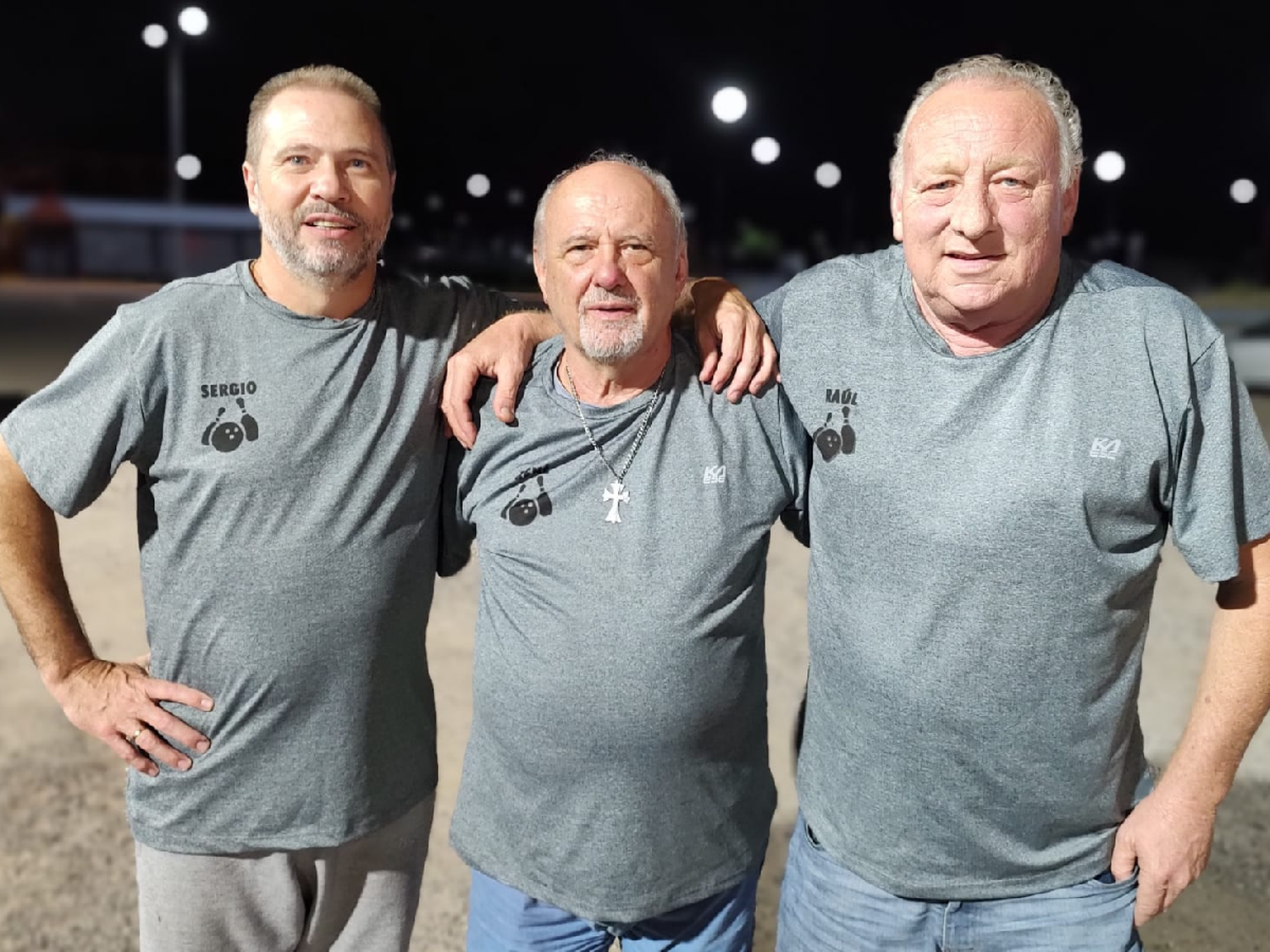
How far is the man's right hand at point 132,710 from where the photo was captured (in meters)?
2.33

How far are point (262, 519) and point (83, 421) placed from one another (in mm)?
425

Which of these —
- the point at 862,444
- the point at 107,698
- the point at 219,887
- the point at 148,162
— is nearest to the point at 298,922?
the point at 219,887

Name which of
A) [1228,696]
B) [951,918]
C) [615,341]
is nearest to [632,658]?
[615,341]

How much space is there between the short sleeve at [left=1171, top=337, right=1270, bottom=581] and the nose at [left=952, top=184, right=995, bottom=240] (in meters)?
0.41

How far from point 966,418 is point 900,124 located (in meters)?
0.60

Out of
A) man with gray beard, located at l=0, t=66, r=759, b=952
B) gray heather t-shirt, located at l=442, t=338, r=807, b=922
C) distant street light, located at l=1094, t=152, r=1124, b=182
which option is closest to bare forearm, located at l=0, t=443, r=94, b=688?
man with gray beard, located at l=0, t=66, r=759, b=952

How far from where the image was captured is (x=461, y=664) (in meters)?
5.48

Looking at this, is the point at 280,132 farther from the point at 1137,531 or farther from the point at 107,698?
the point at 1137,531

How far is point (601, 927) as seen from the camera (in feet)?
7.22

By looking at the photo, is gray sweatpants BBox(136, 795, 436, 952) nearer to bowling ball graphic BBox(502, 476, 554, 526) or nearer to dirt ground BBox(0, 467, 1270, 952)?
bowling ball graphic BBox(502, 476, 554, 526)

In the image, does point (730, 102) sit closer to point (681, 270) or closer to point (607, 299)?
point (681, 270)

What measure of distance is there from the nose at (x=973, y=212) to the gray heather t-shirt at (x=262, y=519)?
116 centimetres

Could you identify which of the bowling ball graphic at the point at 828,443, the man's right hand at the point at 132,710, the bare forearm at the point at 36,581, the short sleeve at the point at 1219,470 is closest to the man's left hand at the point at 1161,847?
the short sleeve at the point at 1219,470

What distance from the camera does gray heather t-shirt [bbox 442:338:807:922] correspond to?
210 centimetres
